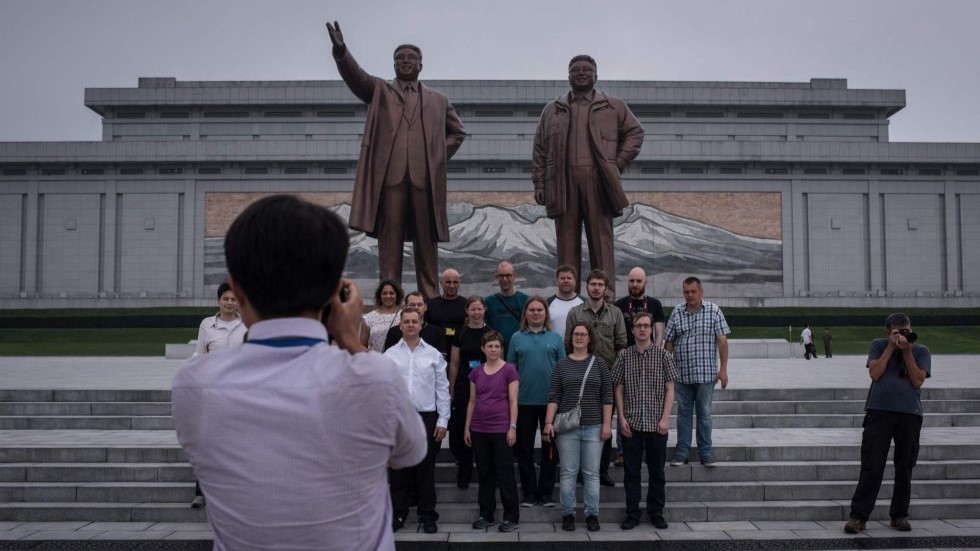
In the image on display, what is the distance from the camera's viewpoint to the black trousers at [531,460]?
6344mm

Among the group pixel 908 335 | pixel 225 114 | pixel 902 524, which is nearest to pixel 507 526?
pixel 902 524

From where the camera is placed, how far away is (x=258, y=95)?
4119cm

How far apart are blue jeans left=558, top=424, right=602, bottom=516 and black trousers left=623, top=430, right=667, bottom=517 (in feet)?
0.85

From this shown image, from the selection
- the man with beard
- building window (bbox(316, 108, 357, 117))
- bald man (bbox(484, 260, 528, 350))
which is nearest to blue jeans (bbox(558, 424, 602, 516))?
the man with beard

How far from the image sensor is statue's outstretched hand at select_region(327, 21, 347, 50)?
7429mm

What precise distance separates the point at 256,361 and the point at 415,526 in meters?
4.84

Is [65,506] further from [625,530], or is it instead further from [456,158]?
[456,158]

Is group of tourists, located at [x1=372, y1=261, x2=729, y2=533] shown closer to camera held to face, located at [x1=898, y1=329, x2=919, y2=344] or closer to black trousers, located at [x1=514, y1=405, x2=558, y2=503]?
black trousers, located at [x1=514, y1=405, x2=558, y2=503]

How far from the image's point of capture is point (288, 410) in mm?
1513

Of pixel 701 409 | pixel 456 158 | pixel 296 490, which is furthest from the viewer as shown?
pixel 456 158

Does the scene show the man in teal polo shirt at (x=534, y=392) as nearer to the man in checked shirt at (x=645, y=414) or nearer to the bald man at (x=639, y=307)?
the man in checked shirt at (x=645, y=414)

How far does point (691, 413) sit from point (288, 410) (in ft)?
19.7

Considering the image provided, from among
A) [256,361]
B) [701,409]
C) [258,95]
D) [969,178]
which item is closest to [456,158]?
[258,95]

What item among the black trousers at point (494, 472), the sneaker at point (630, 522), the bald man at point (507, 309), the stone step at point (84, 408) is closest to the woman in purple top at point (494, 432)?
the black trousers at point (494, 472)
